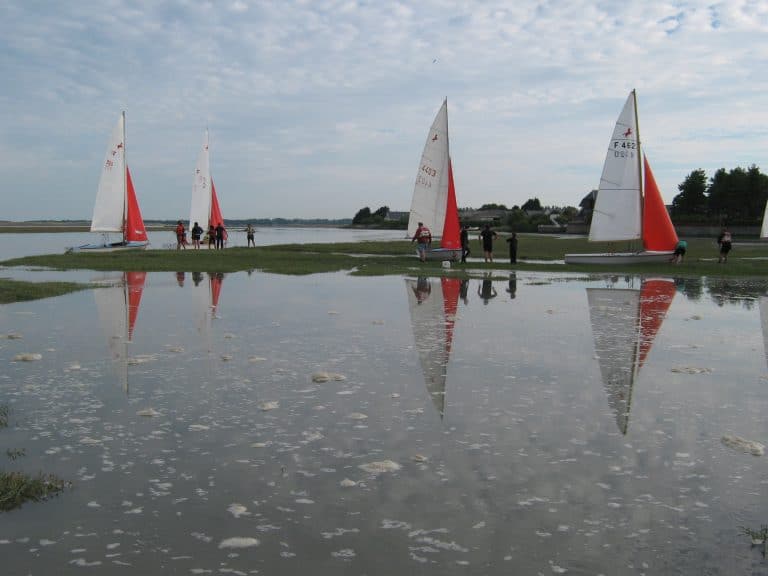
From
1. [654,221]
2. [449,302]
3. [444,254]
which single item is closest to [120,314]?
[449,302]

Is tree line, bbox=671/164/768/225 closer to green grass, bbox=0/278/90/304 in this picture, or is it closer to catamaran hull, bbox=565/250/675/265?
catamaran hull, bbox=565/250/675/265

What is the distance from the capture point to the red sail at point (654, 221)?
113 feet

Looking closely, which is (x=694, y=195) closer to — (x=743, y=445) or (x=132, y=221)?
(x=132, y=221)

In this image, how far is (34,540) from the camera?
16.4 ft

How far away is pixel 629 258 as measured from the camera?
113 ft

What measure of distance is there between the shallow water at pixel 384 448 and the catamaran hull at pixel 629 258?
20.2 m

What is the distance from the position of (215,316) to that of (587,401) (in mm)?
9600

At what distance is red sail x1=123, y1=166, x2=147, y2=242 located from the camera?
47.4m

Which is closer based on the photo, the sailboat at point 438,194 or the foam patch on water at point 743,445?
the foam patch on water at point 743,445

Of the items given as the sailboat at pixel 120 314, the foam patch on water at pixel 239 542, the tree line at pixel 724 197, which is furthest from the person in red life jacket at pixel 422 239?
the tree line at pixel 724 197

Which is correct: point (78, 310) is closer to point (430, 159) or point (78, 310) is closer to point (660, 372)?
point (660, 372)

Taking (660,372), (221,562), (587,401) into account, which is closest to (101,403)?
(221,562)

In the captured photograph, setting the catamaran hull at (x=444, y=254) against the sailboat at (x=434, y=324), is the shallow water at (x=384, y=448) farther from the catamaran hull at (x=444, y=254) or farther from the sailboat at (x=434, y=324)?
the catamaran hull at (x=444, y=254)

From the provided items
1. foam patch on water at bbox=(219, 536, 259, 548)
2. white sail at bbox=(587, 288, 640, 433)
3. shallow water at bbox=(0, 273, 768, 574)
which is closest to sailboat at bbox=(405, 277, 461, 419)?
shallow water at bbox=(0, 273, 768, 574)
